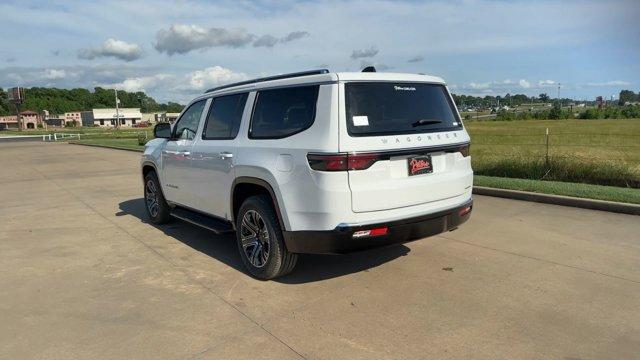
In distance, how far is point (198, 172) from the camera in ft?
18.7

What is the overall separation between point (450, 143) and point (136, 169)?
13.1 meters

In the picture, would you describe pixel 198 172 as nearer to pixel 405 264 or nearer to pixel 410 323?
pixel 405 264

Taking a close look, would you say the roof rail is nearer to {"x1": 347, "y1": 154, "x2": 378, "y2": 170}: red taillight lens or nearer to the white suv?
the white suv

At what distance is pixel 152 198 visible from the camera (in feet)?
24.2

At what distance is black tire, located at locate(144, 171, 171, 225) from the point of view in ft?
23.1

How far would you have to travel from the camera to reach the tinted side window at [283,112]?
13.6 ft

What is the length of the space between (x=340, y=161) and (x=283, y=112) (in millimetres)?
935

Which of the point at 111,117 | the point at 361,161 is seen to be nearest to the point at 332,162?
the point at 361,161

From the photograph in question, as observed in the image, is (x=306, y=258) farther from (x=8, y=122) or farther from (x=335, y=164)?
(x=8, y=122)

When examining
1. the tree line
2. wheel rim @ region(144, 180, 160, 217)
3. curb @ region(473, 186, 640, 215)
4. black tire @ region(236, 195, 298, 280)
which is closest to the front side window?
wheel rim @ region(144, 180, 160, 217)

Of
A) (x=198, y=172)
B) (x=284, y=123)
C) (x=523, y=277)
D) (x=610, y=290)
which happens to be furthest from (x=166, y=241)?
(x=610, y=290)

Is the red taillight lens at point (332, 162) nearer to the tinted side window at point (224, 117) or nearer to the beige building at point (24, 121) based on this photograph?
the tinted side window at point (224, 117)

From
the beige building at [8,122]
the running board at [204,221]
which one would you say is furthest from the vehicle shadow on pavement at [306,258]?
the beige building at [8,122]

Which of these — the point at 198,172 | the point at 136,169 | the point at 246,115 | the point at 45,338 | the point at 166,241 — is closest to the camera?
the point at 45,338
